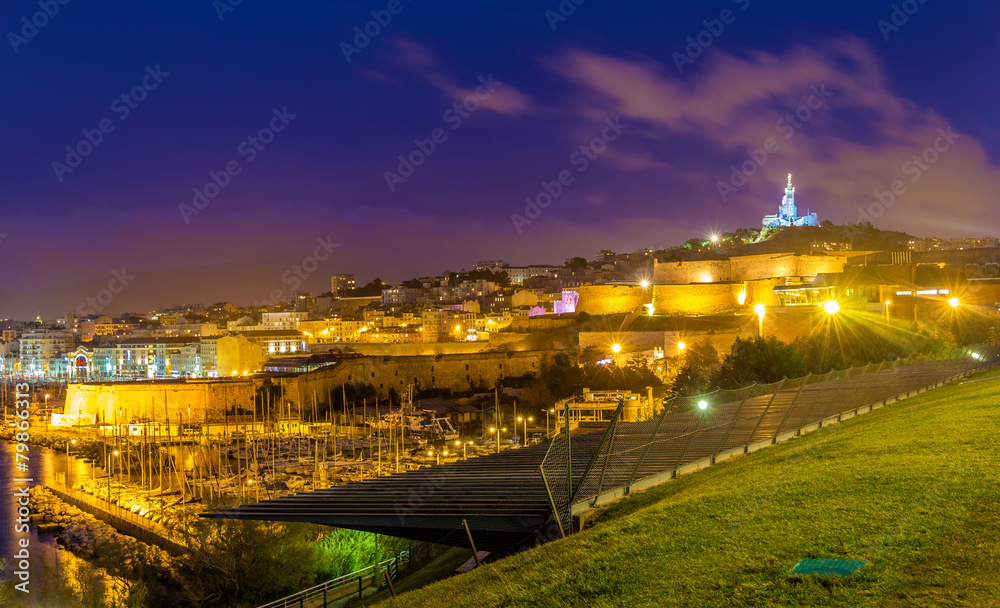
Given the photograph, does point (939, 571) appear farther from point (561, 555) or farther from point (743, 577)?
point (561, 555)

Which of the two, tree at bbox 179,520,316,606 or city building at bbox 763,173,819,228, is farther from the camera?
city building at bbox 763,173,819,228

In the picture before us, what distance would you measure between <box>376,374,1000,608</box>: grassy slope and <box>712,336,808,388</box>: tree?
13.2 metres

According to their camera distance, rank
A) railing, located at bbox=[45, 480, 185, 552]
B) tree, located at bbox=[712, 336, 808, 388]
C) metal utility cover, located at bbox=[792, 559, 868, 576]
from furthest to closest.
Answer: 1. tree, located at bbox=[712, 336, 808, 388]
2. railing, located at bbox=[45, 480, 185, 552]
3. metal utility cover, located at bbox=[792, 559, 868, 576]

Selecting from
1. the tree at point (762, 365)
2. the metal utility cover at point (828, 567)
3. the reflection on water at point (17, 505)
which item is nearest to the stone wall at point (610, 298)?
the tree at point (762, 365)

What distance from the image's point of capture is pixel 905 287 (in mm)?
35031

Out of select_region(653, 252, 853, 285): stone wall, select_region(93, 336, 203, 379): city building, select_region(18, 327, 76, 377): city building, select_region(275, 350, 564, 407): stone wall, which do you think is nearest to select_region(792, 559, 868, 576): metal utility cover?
select_region(275, 350, 564, 407): stone wall

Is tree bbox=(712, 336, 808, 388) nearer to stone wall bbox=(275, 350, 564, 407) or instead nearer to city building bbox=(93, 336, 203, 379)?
stone wall bbox=(275, 350, 564, 407)

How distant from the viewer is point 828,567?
14.1 ft

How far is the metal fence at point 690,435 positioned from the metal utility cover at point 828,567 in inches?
80.3

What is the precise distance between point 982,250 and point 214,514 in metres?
87.2

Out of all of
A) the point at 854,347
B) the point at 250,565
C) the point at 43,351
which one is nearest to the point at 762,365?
the point at 854,347

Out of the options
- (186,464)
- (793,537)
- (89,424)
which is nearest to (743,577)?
(793,537)

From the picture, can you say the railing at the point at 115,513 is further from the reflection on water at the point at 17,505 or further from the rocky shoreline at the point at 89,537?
the reflection on water at the point at 17,505

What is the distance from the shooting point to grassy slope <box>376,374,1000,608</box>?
408cm
